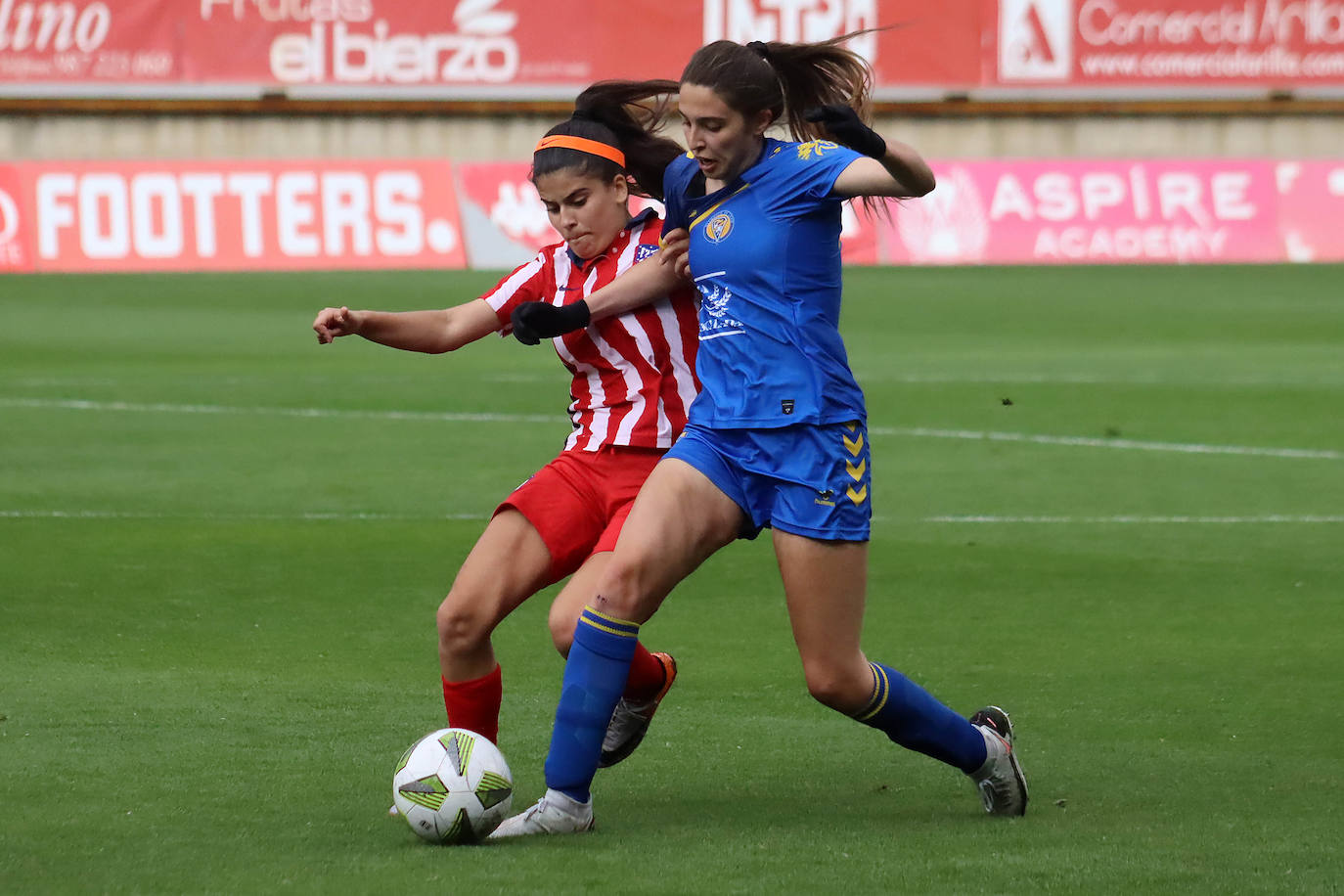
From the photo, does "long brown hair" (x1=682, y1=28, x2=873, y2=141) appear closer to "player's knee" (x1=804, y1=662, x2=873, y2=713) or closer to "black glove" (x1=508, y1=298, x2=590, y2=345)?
"black glove" (x1=508, y1=298, x2=590, y2=345)

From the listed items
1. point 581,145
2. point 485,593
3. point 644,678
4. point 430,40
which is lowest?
point 644,678

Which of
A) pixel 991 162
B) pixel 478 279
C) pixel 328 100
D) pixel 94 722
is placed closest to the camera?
pixel 94 722

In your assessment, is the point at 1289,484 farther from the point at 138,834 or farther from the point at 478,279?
the point at 478,279

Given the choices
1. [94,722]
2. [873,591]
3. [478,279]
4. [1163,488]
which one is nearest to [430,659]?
[94,722]

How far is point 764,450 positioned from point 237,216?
78.7 feet

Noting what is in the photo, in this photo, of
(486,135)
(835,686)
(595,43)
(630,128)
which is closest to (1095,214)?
(595,43)

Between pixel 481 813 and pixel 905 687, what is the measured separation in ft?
3.50

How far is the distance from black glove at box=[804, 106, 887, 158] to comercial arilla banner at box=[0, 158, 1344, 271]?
21.5 metres

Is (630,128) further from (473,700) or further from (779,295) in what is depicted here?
(473,700)

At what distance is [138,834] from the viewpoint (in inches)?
187

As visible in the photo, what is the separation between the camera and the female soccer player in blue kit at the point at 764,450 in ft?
15.8

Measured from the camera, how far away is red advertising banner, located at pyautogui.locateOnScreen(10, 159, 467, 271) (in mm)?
27281

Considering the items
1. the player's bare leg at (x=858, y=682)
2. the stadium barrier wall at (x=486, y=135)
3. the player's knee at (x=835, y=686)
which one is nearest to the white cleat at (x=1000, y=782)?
the player's bare leg at (x=858, y=682)

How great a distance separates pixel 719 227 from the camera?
197 inches
